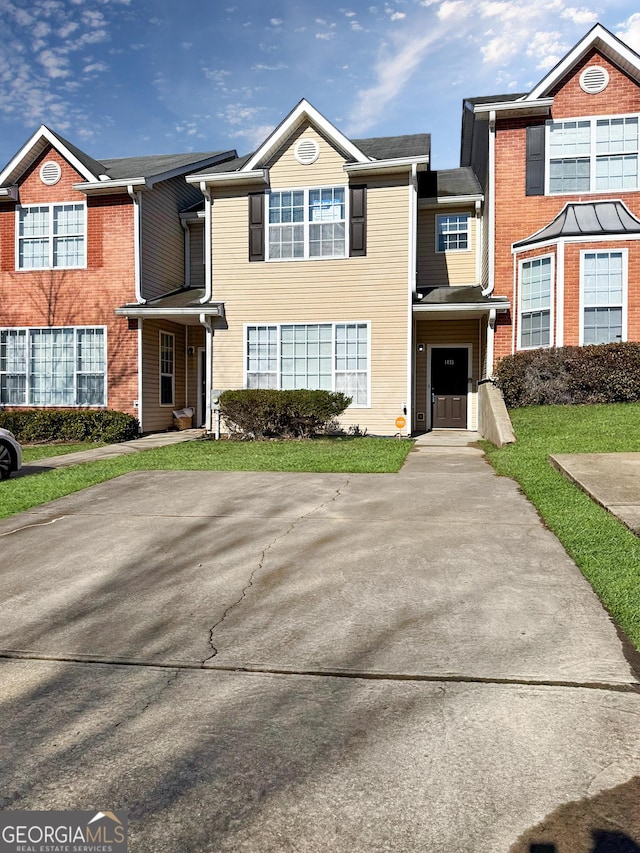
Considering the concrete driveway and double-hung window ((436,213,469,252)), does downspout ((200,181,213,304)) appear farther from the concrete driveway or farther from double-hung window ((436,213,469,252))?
the concrete driveway

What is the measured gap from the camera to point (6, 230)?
1750 cm

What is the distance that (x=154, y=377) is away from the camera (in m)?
17.3

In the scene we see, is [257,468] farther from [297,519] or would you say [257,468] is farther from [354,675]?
[354,675]

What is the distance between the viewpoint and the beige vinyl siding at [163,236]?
668 inches

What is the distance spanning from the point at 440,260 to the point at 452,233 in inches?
33.6

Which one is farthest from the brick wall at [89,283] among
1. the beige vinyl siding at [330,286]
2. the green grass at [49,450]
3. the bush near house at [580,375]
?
the bush near house at [580,375]

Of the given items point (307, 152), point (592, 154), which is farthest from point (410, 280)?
point (592, 154)

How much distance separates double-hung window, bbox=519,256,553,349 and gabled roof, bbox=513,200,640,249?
0.58 metres

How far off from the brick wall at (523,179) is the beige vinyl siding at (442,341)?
5.26 feet

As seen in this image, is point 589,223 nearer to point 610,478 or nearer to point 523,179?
point 523,179

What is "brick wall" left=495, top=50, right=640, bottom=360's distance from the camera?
15328 millimetres

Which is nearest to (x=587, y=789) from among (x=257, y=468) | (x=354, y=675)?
(x=354, y=675)

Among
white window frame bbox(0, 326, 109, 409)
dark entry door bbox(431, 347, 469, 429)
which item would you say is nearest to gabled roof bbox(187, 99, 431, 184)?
white window frame bbox(0, 326, 109, 409)

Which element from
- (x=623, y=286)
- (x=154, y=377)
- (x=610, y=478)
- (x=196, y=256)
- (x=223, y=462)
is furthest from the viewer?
(x=196, y=256)
